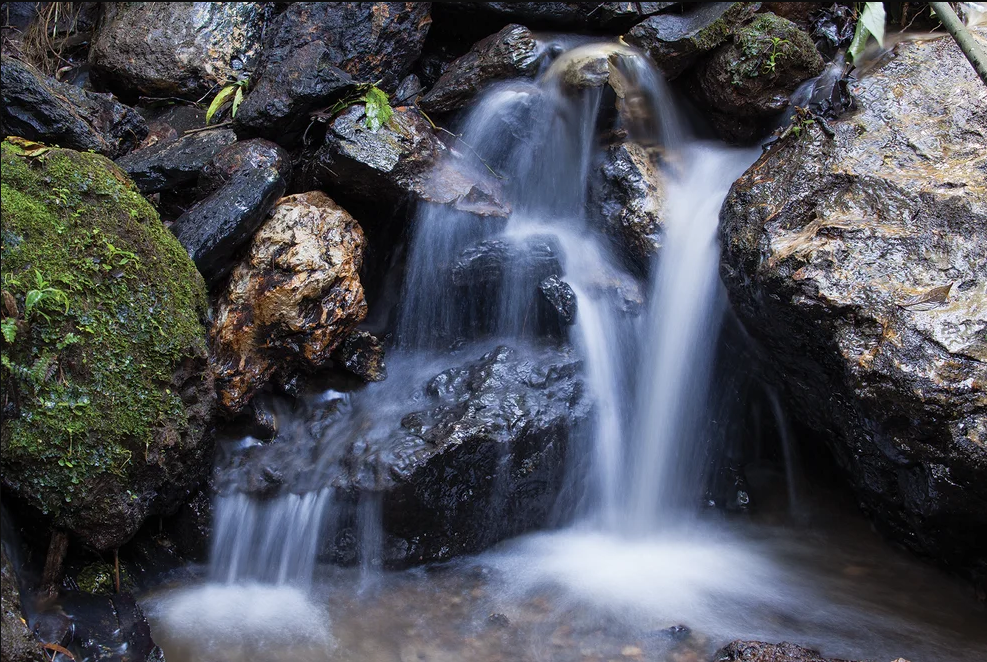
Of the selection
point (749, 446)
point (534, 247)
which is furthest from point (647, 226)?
point (749, 446)

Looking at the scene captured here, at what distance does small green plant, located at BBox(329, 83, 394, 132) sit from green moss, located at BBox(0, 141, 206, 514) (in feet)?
5.13

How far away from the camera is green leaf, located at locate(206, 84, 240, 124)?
5.31 m

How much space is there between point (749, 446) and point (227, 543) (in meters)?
3.51

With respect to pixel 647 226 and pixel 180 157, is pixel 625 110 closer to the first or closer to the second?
pixel 647 226

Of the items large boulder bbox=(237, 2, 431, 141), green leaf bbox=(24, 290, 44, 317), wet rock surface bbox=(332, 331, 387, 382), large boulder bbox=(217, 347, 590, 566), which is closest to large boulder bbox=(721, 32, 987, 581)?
large boulder bbox=(217, 347, 590, 566)

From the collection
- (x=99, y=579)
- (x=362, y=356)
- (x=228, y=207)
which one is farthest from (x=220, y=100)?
(x=99, y=579)

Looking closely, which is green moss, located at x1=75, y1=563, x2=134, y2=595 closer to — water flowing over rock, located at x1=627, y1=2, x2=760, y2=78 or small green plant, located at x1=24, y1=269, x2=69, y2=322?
small green plant, located at x1=24, y1=269, x2=69, y2=322

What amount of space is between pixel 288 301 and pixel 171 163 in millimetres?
1309

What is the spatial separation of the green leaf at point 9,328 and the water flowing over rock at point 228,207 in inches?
47.0

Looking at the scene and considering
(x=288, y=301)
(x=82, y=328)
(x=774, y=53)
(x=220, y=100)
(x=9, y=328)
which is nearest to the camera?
(x=9, y=328)

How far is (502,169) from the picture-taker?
18.1 feet

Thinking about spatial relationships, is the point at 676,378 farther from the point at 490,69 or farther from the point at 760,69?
the point at 490,69

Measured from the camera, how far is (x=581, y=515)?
15.5 ft

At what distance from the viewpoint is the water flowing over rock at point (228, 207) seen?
4.27 meters
